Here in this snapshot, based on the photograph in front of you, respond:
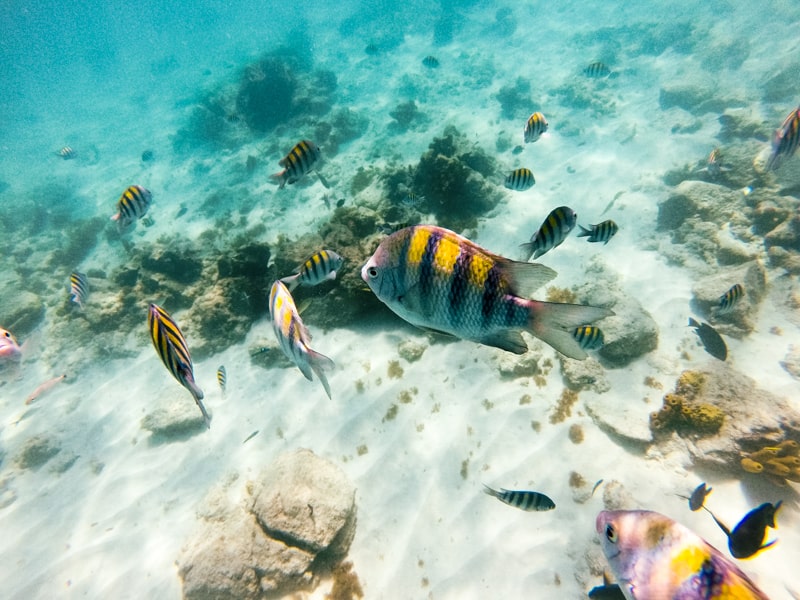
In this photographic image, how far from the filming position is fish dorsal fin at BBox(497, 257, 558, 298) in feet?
5.78

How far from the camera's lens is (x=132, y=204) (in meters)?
5.49

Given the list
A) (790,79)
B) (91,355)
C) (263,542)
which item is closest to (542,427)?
(263,542)

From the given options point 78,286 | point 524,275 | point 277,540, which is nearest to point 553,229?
point 524,275

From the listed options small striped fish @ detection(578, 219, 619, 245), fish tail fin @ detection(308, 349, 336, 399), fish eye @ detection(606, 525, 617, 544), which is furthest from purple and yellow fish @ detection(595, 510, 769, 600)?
small striped fish @ detection(578, 219, 619, 245)

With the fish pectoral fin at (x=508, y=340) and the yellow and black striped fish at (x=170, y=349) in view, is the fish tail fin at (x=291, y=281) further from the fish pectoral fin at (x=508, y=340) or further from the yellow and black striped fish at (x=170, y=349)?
the fish pectoral fin at (x=508, y=340)

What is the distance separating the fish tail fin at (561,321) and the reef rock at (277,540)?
11.3 ft

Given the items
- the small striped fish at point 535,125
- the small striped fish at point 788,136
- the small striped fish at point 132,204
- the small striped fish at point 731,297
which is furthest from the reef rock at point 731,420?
the small striped fish at point 132,204

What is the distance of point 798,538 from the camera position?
3.42 m

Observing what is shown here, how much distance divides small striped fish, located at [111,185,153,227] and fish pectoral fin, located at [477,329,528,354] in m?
5.90

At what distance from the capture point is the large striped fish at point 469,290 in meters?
1.73

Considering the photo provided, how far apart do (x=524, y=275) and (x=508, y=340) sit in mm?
361

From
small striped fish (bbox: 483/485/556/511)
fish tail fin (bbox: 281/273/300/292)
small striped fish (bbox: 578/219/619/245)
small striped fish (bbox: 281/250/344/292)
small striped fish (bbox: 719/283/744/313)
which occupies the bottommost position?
small striped fish (bbox: 483/485/556/511)

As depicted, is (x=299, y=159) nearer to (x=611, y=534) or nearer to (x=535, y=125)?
(x=535, y=125)

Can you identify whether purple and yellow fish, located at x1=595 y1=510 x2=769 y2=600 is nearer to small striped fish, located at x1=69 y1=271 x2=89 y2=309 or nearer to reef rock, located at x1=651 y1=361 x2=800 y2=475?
reef rock, located at x1=651 y1=361 x2=800 y2=475
